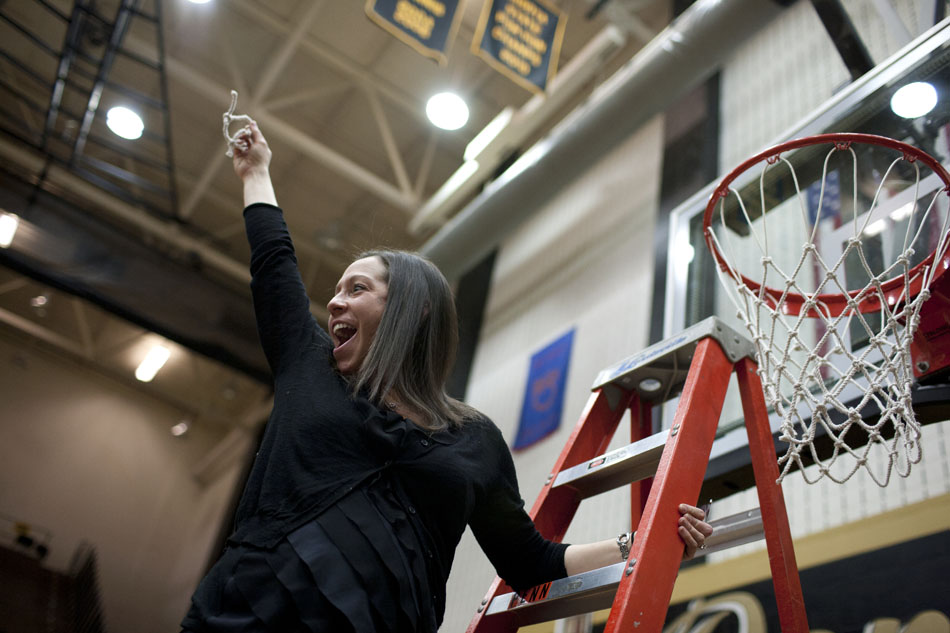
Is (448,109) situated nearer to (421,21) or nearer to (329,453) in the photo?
(421,21)

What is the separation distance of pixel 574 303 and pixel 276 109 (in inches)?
164

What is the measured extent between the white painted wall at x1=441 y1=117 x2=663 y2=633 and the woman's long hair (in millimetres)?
2774

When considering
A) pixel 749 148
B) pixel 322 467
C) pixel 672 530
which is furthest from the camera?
pixel 749 148

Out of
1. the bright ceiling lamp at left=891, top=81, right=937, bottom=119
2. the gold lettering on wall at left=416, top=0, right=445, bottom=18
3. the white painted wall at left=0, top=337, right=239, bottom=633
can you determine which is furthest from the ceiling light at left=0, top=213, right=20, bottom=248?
the white painted wall at left=0, top=337, right=239, bottom=633

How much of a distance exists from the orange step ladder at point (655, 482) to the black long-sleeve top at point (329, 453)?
163mm

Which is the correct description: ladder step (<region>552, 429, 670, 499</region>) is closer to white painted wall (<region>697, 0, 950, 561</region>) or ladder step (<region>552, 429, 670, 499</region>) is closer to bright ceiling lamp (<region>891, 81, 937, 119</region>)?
white painted wall (<region>697, 0, 950, 561</region>)

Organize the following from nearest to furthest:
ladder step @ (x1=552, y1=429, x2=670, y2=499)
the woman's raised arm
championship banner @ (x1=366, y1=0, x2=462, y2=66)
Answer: the woman's raised arm, ladder step @ (x1=552, y1=429, x2=670, y2=499), championship banner @ (x1=366, y1=0, x2=462, y2=66)

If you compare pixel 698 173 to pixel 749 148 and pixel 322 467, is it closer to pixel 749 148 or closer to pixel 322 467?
→ pixel 749 148

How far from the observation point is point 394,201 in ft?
25.8

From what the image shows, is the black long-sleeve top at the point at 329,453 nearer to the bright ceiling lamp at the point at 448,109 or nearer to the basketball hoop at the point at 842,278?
the basketball hoop at the point at 842,278

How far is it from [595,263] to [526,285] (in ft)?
3.15

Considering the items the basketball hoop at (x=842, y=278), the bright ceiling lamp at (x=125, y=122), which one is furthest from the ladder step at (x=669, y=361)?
the bright ceiling lamp at (x=125, y=122)

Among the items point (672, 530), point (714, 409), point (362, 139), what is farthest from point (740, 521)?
point (362, 139)

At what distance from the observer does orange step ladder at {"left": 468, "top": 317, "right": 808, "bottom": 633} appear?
151cm
